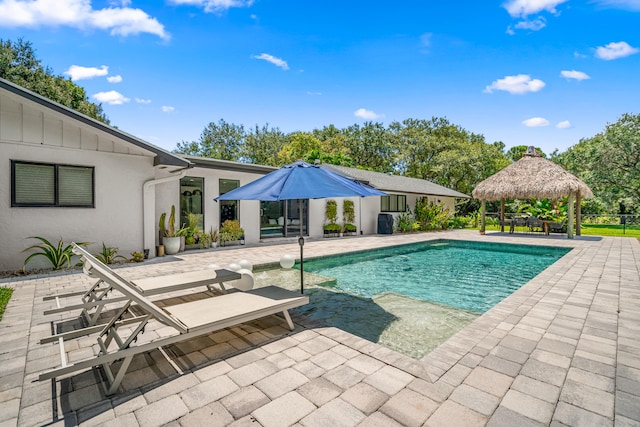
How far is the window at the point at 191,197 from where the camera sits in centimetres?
1111

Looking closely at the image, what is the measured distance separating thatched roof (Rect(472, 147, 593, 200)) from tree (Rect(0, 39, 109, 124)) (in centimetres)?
2826

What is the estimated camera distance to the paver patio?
7.24ft

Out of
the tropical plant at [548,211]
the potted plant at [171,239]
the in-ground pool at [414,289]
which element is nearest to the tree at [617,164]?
the tropical plant at [548,211]

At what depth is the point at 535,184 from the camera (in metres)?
15.5

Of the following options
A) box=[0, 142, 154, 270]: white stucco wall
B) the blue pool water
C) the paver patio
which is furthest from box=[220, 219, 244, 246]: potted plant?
the paver patio

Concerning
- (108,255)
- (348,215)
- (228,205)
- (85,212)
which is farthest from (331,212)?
(85,212)

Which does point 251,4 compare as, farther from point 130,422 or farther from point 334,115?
point 334,115

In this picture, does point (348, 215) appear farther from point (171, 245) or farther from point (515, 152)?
point (515, 152)

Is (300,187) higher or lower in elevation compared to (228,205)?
higher

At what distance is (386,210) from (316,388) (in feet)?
56.4

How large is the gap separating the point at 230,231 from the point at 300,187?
811 centimetres

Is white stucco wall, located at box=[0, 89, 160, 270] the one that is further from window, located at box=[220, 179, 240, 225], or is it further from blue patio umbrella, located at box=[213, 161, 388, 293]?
blue patio umbrella, located at box=[213, 161, 388, 293]

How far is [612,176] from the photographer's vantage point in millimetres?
25828

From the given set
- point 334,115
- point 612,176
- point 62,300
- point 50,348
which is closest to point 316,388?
point 50,348
